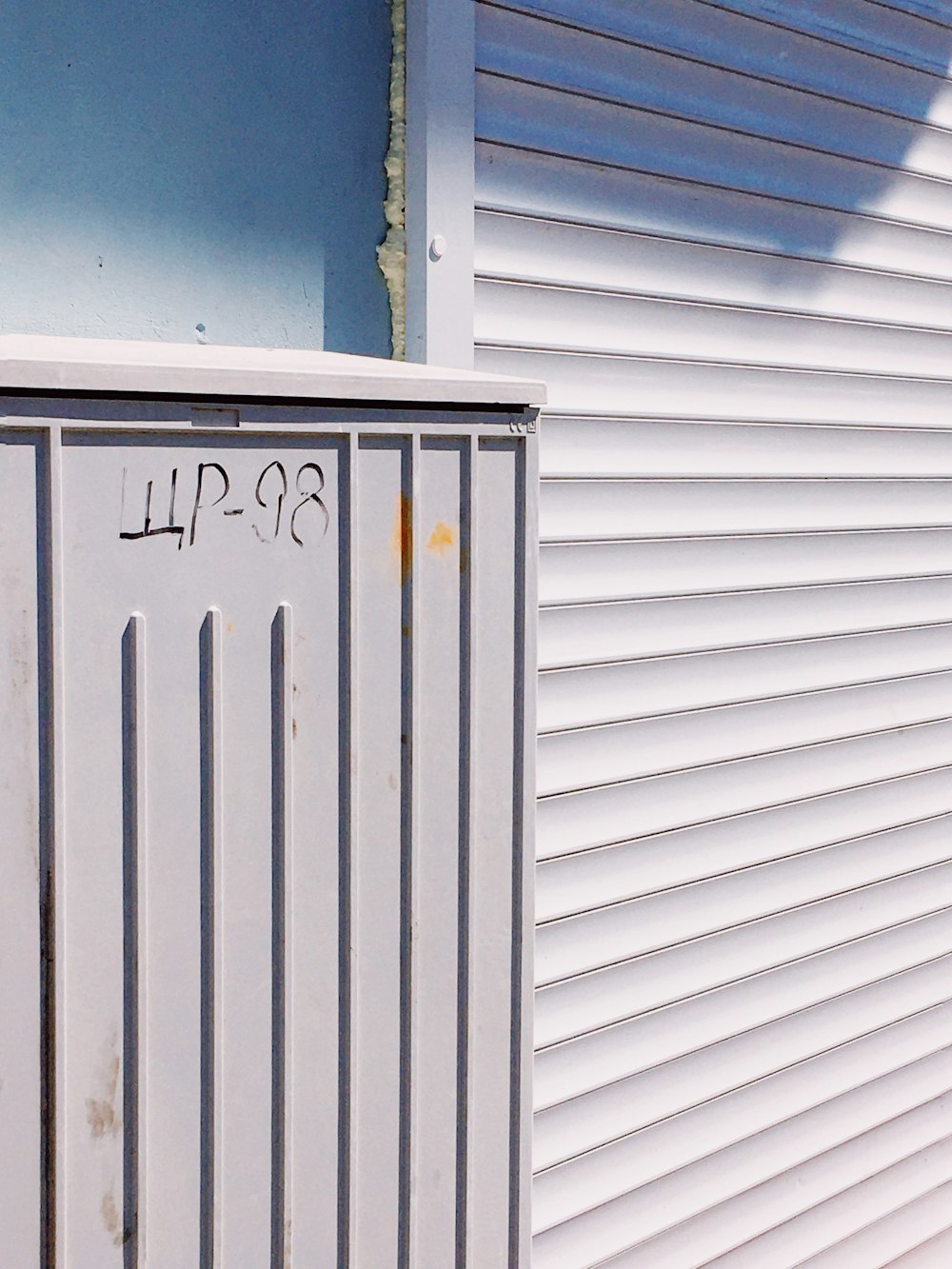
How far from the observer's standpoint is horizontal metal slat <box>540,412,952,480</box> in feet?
7.39

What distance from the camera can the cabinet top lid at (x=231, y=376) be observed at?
3.68 feet

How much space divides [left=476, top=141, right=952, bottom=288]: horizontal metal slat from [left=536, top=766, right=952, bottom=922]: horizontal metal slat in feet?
3.74

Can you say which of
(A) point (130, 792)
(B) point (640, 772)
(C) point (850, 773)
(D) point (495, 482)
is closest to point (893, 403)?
(C) point (850, 773)

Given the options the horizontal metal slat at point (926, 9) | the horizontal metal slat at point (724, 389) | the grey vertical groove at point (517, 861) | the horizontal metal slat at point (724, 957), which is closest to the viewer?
the grey vertical groove at point (517, 861)

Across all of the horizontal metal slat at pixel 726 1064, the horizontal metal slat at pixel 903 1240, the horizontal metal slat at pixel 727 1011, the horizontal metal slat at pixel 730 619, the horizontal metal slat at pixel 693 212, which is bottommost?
the horizontal metal slat at pixel 903 1240

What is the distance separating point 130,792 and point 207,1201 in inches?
17.0

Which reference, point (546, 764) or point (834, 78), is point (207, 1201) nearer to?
point (546, 764)

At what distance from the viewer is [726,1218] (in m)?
2.67

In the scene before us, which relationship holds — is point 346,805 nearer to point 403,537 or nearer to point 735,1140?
point 403,537

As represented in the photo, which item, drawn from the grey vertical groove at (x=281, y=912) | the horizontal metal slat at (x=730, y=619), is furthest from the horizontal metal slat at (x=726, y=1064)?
the grey vertical groove at (x=281, y=912)

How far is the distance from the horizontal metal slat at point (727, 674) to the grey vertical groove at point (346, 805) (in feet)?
3.02

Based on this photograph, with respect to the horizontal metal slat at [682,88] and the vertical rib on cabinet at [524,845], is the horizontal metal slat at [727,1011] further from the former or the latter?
the horizontal metal slat at [682,88]

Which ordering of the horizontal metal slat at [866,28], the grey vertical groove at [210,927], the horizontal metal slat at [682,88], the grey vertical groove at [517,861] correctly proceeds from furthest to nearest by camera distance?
the horizontal metal slat at [866,28] → the horizontal metal slat at [682,88] → the grey vertical groove at [517,861] → the grey vertical groove at [210,927]

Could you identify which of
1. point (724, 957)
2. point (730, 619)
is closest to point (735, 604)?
point (730, 619)
